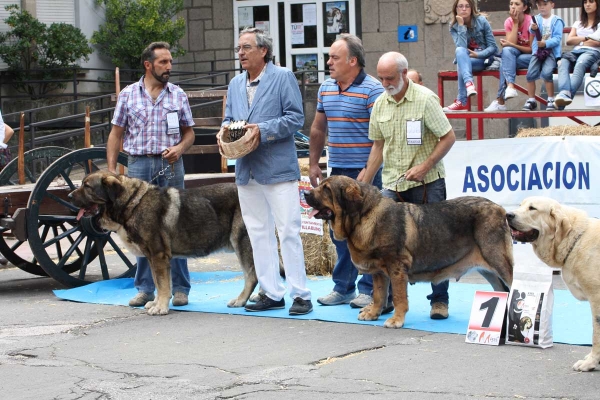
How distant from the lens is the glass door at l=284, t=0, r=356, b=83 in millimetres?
22484

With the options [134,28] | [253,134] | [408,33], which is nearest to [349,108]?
[253,134]

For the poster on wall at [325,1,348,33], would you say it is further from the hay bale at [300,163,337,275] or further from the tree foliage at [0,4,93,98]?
the hay bale at [300,163,337,275]

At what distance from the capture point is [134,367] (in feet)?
20.0

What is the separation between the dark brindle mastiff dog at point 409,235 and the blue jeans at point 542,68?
439 cm

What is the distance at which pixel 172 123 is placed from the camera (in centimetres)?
824

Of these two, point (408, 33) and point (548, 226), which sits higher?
point (408, 33)

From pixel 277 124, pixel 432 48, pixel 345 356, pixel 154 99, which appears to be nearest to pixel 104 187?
pixel 154 99

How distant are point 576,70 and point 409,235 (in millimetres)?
4536

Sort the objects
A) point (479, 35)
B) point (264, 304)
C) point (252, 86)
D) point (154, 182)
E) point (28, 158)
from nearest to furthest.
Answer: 1. point (252, 86)
2. point (264, 304)
3. point (154, 182)
4. point (28, 158)
5. point (479, 35)

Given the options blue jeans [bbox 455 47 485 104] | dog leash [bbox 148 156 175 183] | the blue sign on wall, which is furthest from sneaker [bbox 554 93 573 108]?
the blue sign on wall

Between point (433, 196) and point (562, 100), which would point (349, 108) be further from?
point (562, 100)

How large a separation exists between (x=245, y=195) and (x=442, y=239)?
1.67 metres

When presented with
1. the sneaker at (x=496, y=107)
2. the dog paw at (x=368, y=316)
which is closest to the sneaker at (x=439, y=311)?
the dog paw at (x=368, y=316)

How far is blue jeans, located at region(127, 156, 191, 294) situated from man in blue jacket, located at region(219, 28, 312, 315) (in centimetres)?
91
